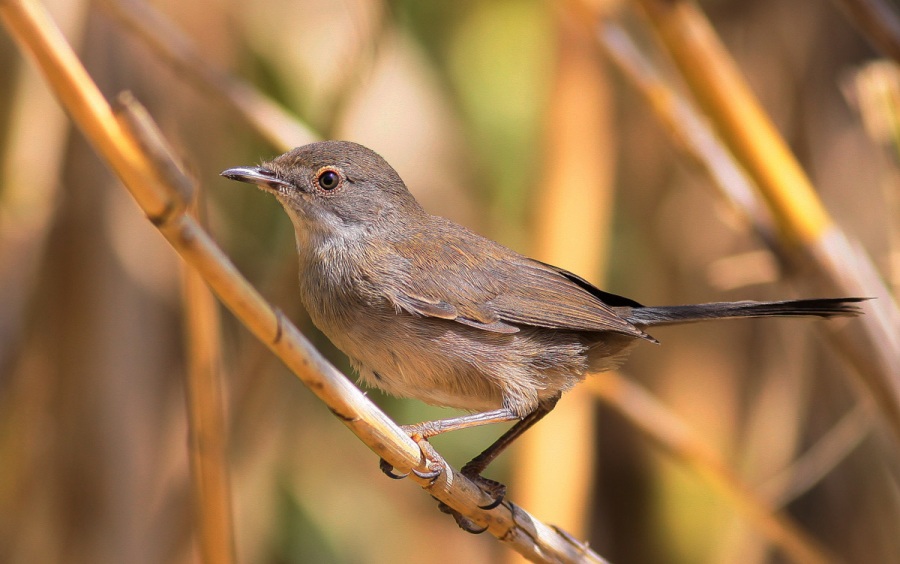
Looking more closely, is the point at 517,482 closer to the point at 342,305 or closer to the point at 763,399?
the point at 342,305

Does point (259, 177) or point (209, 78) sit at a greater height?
point (209, 78)

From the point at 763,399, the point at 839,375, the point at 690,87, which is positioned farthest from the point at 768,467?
the point at 690,87

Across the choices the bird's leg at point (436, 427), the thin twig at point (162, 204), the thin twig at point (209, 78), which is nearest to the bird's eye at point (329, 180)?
the thin twig at point (209, 78)

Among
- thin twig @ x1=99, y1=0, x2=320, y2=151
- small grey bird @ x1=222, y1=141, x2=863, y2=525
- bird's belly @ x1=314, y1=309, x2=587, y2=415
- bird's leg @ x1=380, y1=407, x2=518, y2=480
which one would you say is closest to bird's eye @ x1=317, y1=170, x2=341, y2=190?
small grey bird @ x1=222, y1=141, x2=863, y2=525

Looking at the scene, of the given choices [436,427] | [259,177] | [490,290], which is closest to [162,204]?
[436,427]

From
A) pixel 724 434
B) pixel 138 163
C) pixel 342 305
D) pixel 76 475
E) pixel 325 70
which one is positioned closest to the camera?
pixel 138 163

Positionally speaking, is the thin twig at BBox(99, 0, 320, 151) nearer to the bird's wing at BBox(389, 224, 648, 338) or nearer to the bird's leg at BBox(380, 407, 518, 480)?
the bird's wing at BBox(389, 224, 648, 338)

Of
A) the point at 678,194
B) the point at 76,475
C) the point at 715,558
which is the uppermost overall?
the point at 678,194

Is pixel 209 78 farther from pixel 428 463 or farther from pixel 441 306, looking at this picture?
pixel 428 463
